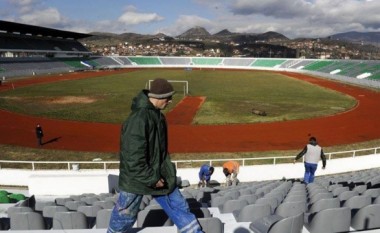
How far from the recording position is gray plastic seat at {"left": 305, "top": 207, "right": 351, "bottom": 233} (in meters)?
3.68

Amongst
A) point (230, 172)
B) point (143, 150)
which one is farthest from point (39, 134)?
point (143, 150)

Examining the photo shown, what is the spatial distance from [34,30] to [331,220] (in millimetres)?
97241

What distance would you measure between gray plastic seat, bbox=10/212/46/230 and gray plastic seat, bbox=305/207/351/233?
11.8 feet

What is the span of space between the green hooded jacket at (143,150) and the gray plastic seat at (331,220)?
5.62 feet

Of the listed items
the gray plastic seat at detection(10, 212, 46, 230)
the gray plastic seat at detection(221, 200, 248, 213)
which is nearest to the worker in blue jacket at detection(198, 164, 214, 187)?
the gray plastic seat at detection(221, 200, 248, 213)

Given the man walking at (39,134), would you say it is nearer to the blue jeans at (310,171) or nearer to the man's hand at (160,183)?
the blue jeans at (310,171)

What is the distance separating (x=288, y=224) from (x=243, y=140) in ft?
64.4

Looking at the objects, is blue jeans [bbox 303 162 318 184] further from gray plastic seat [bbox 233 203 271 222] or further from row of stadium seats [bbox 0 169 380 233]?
gray plastic seat [bbox 233 203 271 222]

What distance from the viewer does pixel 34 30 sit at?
87.8 m

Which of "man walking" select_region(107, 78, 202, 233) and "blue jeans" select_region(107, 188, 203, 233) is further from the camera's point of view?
→ "blue jeans" select_region(107, 188, 203, 233)

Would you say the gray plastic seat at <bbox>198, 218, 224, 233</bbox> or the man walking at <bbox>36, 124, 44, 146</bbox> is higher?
the gray plastic seat at <bbox>198, 218, 224, 233</bbox>

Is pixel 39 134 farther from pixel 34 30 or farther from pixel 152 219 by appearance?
pixel 34 30

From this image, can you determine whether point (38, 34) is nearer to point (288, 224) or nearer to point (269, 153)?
point (269, 153)

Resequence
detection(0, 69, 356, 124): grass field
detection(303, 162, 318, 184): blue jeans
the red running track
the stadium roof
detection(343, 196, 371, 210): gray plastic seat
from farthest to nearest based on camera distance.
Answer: the stadium roof → detection(0, 69, 356, 124): grass field → the red running track → detection(303, 162, 318, 184): blue jeans → detection(343, 196, 371, 210): gray plastic seat
